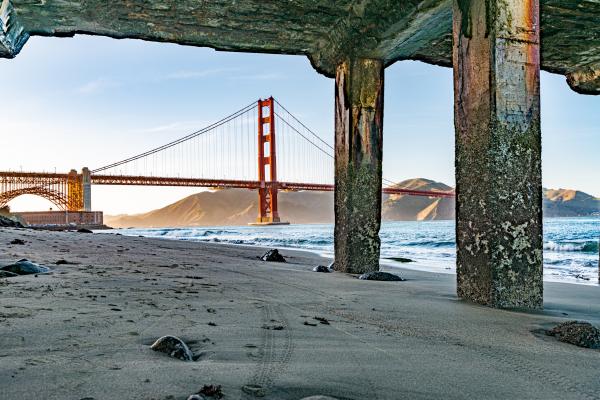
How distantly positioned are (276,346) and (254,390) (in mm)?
514

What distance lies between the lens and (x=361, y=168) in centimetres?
496

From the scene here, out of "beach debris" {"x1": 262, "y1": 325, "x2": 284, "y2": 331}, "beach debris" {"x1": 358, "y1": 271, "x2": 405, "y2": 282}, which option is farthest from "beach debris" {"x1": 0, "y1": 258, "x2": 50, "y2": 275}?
"beach debris" {"x1": 358, "y1": 271, "x2": 405, "y2": 282}

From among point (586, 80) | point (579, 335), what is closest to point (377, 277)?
point (579, 335)

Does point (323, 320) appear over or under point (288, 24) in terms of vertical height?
under

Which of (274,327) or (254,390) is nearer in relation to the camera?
(254,390)

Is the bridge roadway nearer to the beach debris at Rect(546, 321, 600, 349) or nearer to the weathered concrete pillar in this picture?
the weathered concrete pillar

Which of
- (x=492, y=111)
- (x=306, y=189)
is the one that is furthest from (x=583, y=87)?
(x=306, y=189)

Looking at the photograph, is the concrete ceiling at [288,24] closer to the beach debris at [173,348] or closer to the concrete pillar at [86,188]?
the beach debris at [173,348]

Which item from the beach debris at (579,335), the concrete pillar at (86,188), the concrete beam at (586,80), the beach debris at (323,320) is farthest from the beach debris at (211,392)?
the concrete pillar at (86,188)

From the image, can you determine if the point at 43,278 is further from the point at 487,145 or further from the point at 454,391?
the point at 487,145

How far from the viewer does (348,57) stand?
16.6ft

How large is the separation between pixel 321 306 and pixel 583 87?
5.48m

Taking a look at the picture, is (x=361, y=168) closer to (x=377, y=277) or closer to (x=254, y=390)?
(x=377, y=277)

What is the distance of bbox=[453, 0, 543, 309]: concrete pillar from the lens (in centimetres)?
285
